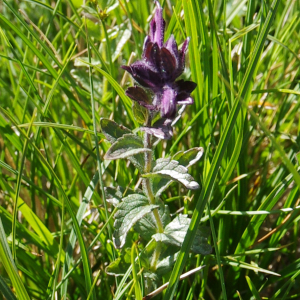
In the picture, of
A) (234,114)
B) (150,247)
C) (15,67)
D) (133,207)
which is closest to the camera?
(234,114)

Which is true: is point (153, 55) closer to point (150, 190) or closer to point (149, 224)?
point (150, 190)

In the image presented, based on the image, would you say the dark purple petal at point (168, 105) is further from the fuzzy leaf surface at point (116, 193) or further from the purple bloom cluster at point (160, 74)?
the fuzzy leaf surface at point (116, 193)

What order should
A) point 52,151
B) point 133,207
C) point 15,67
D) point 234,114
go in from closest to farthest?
point 234,114 → point 133,207 → point 52,151 → point 15,67

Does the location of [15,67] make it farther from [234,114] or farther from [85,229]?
[234,114]

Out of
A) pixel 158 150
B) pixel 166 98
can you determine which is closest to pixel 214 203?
pixel 158 150

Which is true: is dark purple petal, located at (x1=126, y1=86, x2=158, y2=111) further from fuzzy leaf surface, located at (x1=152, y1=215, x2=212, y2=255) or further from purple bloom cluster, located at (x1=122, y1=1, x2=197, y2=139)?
fuzzy leaf surface, located at (x1=152, y1=215, x2=212, y2=255)

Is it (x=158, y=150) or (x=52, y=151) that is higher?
(x=158, y=150)

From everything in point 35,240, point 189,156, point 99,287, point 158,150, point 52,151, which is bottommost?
point 99,287
